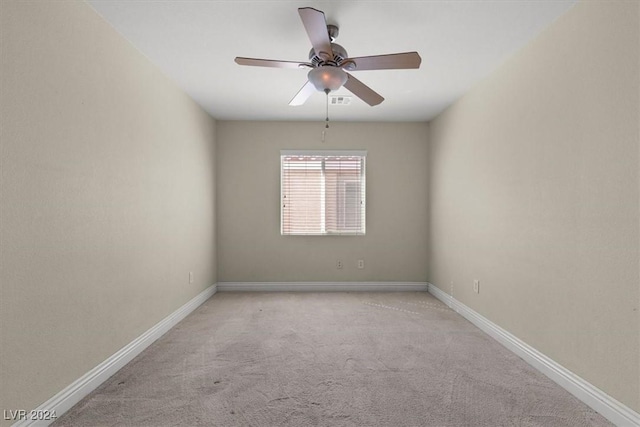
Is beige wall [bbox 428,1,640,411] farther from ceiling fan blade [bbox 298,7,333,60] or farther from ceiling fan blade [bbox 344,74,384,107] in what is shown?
ceiling fan blade [bbox 298,7,333,60]

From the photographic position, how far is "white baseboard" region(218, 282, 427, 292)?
4.54 metres

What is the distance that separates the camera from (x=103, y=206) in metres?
2.15

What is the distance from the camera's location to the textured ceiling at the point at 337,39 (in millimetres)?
2041

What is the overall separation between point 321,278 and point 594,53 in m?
3.65

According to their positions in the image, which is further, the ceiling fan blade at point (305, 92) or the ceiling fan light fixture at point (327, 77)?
the ceiling fan blade at point (305, 92)

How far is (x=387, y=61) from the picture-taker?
2.10m

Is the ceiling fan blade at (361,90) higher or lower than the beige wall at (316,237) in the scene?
higher

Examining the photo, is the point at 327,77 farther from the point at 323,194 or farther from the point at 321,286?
the point at 321,286

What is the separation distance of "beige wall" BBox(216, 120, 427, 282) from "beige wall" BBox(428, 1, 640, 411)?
4.59 ft

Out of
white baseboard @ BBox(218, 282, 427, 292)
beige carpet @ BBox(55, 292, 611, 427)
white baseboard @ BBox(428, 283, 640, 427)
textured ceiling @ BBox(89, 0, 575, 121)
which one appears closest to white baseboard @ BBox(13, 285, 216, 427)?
beige carpet @ BBox(55, 292, 611, 427)

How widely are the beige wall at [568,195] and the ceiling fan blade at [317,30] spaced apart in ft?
4.93

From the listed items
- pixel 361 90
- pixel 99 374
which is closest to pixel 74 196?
pixel 99 374

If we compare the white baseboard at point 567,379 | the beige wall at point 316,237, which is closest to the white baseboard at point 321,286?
the beige wall at point 316,237

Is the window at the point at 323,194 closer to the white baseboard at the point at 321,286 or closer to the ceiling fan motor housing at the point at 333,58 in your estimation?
the white baseboard at the point at 321,286
